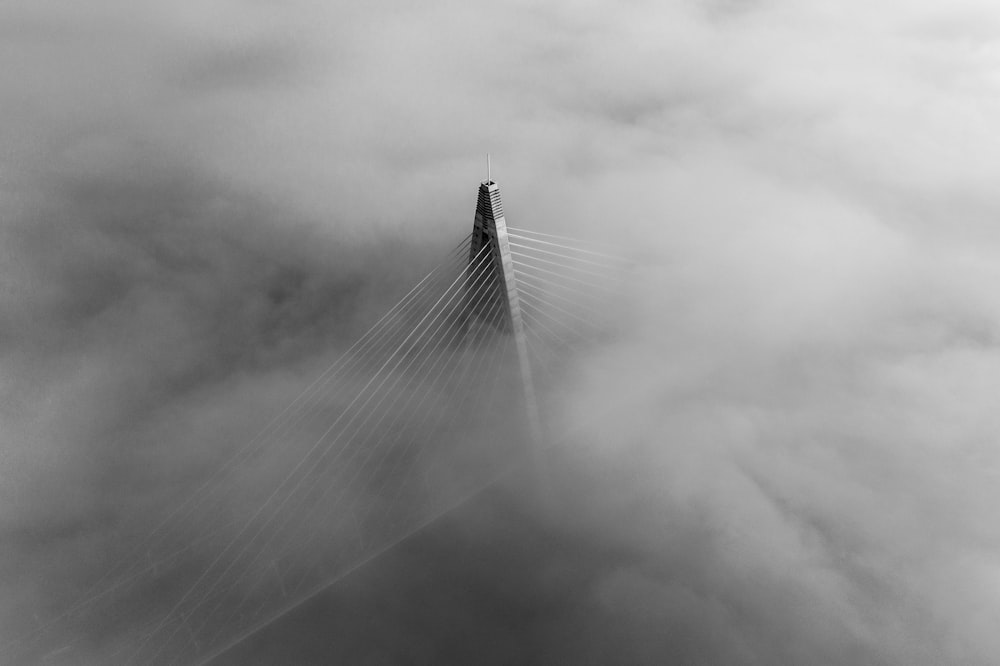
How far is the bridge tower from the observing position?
1011 cm

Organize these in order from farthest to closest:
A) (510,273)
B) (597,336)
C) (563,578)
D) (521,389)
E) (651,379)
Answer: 1. (651,379)
2. (597,336)
3. (563,578)
4. (521,389)
5. (510,273)

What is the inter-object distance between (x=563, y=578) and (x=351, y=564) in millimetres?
3972

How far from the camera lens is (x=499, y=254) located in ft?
33.9

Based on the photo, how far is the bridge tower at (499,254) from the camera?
10.1 metres

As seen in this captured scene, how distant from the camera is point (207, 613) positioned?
37.4 feet

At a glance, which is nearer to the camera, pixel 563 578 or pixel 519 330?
pixel 519 330

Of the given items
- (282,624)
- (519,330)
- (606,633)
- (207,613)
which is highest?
(519,330)

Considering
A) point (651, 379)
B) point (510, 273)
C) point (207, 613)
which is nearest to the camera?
point (510, 273)

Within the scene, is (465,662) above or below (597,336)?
below

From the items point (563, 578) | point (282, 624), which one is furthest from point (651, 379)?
point (282, 624)

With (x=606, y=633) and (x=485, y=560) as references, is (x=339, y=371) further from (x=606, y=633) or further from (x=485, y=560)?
(x=606, y=633)

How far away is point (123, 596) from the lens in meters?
11.9

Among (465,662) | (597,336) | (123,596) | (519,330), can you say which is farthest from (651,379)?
(123,596)

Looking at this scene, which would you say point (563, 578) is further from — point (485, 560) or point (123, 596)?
point (123, 596)
